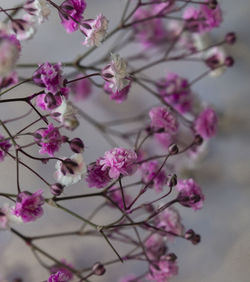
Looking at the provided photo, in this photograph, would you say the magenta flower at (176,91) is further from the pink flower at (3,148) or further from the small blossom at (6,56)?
the small blossom at (6,56)

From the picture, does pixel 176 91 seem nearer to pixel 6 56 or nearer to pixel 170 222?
pixel 170 222

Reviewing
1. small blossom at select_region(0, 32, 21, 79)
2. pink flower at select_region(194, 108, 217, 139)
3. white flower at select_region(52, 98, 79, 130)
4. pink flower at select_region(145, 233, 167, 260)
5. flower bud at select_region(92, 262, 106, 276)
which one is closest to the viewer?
small blossom at select_region(0, 32, 21, 79)

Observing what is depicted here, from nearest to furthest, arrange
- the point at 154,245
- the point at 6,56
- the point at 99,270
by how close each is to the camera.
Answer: the point at 6,56 < the point at 99,270 < the point at 154,245

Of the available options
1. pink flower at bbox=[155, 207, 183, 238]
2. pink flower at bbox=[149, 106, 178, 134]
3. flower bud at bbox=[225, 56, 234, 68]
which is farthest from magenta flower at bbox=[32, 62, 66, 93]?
flower bud at bbox=[225, 56, 234, 68]

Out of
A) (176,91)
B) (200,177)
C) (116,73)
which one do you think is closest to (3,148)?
(116,73)

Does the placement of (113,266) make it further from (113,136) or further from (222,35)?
(222,35)

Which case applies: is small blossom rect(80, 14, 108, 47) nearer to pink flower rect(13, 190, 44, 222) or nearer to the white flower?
the white flower

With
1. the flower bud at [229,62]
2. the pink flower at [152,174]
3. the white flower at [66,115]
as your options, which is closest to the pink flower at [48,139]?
the white flower at [66,115]
